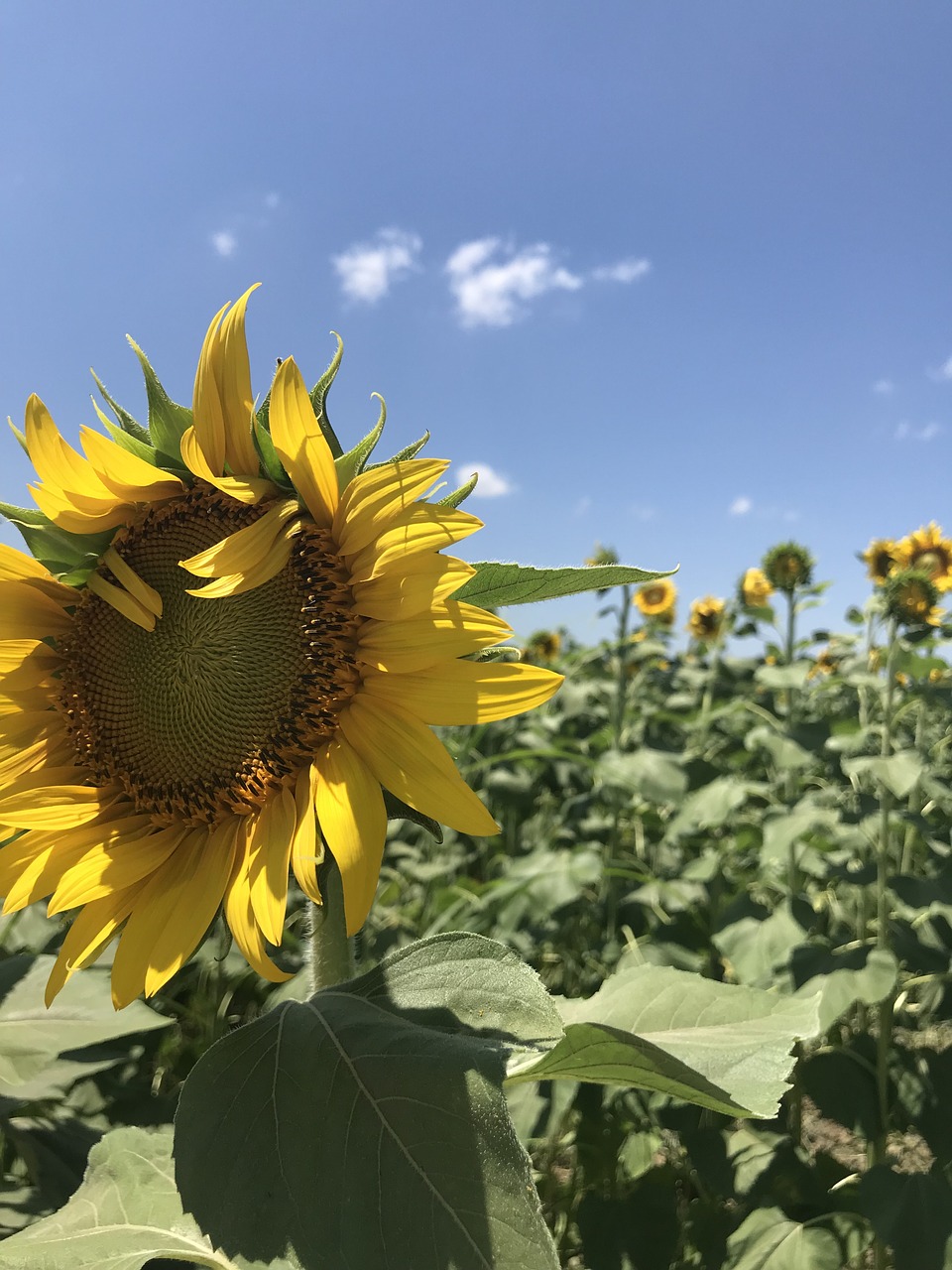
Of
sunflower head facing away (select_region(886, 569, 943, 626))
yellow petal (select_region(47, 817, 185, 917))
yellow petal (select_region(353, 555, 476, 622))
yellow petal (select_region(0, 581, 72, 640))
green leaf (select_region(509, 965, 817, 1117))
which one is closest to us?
green leaf (select_region(509, 965, 817, 1117))

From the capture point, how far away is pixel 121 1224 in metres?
1.04

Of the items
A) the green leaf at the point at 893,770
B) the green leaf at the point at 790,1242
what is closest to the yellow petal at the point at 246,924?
the green leaf at the point at 790,1242

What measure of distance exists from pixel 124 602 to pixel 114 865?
1.12 feet

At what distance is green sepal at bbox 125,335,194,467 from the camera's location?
1.11 m

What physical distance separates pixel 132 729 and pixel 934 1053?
2480 millimetres

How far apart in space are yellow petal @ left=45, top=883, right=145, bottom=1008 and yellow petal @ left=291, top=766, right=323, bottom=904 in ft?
0.87

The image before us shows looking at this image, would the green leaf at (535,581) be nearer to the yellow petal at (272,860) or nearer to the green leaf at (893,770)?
the yellow petal at (272,860)

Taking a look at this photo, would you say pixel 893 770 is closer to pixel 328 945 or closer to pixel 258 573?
pixel 328 945

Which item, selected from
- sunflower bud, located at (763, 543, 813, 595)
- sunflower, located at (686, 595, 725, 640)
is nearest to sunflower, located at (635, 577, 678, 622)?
sunflower, located at (686, 595, 725, 640)

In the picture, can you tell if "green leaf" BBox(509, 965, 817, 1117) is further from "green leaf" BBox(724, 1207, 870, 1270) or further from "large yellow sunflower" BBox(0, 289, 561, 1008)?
"green leaf" BBox(724, 1207, 870, 1270)

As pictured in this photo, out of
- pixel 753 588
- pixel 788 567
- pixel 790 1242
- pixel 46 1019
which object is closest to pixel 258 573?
pixel 46 1019

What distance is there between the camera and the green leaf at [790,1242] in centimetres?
215

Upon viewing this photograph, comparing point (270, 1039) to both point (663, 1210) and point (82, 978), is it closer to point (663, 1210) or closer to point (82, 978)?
point (82, 978)

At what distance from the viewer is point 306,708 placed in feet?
3.73
